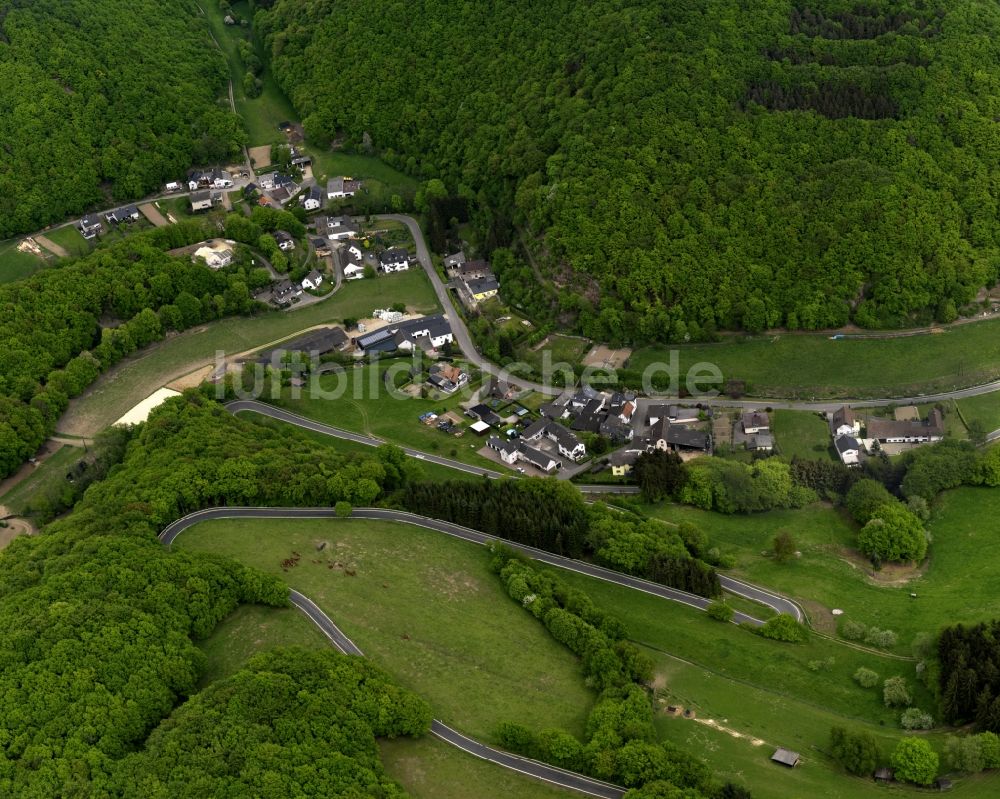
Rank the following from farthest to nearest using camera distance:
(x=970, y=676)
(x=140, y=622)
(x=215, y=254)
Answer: (x=215, y=254)
(x=140, y=622)
(x=970, y=676)

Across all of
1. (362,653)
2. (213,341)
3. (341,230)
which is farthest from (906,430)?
(341,230)

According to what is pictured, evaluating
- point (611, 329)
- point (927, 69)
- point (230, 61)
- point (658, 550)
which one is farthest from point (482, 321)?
point (230, 61)

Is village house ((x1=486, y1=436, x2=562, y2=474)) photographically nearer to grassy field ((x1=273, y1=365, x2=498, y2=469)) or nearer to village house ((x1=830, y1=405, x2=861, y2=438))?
grassy field ((x1=273, y1=365, x2=498, y2=469))

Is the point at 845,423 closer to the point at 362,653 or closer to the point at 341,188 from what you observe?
the point at 362,653

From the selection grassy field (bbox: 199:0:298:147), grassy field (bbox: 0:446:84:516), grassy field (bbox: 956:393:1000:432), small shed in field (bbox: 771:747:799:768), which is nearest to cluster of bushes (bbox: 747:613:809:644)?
small shed in field (bbox: 771:747:799:768)

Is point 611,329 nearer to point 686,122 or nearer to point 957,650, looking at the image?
point 686,122
